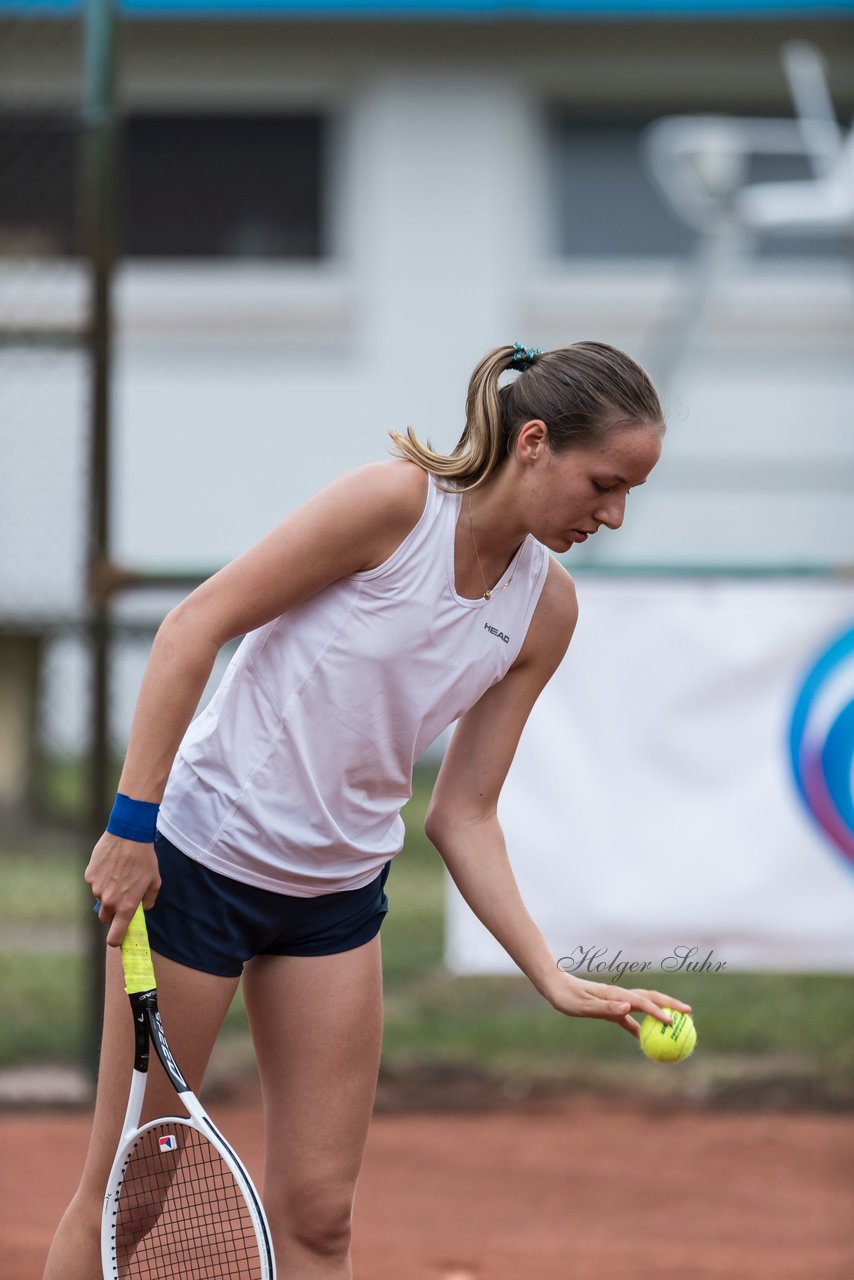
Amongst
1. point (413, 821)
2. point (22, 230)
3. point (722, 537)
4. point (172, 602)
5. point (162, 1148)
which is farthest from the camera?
point (722, 537)

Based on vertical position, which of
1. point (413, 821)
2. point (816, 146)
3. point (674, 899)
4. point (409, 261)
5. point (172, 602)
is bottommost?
point (413, 821)

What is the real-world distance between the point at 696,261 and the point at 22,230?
5509 millimetres

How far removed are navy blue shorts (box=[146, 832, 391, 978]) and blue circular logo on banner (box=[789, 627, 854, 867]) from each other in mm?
2520

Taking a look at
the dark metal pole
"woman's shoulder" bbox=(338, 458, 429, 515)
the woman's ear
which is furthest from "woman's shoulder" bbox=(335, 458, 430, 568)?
the dark metal pole

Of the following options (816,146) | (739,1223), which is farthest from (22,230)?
(816,146)

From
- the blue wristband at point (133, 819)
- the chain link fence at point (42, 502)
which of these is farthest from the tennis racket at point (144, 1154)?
the chain link fence at point (42, 502)

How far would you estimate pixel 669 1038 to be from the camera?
2910 mm

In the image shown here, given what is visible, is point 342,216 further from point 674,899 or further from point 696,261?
point 674,899

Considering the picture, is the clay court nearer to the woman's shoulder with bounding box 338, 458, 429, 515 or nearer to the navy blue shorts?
the navy blue shorts

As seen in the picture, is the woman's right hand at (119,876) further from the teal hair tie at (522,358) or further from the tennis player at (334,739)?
the teal hair tie at (522,358)

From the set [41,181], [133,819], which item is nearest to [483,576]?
[133,819]

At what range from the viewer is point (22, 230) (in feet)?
21.1

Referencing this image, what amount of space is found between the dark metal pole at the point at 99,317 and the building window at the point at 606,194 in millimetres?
5871

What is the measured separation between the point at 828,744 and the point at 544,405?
2694 mm
